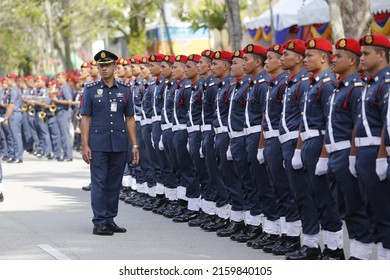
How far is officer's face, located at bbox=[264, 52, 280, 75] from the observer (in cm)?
1134

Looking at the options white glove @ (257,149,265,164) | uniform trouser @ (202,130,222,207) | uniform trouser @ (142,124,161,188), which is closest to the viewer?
white glove @ (257,149,265,164)

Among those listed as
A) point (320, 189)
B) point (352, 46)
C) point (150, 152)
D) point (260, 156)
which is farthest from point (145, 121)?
point (352, 46)

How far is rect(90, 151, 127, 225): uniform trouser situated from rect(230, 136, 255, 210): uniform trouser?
62.3 inches

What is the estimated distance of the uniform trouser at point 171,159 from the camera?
14711 millimetres

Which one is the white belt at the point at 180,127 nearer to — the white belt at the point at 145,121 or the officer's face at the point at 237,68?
the white belt at the point at 145,121

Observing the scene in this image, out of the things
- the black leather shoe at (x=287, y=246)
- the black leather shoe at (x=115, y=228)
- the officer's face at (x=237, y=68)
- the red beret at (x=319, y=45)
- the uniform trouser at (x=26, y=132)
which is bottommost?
the uniform trouser at (x=26, y=132)

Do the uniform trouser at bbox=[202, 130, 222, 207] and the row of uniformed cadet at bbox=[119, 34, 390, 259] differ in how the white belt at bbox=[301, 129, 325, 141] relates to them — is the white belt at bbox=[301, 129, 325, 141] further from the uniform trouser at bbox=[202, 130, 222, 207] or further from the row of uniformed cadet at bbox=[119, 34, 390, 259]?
the uniform trouser at bbox=[202, 130, 222, 207]

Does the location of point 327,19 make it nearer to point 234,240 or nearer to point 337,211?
point 234,240

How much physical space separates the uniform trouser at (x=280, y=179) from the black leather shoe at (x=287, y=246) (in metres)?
0.20

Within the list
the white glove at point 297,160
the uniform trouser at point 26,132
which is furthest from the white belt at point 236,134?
the uniform trouser at point 26,132

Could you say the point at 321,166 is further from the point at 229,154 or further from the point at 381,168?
the point at 229,154

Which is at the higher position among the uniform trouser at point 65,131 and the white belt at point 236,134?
the white belt at point 236,134

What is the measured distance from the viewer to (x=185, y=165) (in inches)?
566

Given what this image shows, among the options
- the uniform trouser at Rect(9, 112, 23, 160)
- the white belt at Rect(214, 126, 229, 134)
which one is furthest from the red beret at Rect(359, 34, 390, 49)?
the uniform trouser at Rect(9, 112, 23, 160)
